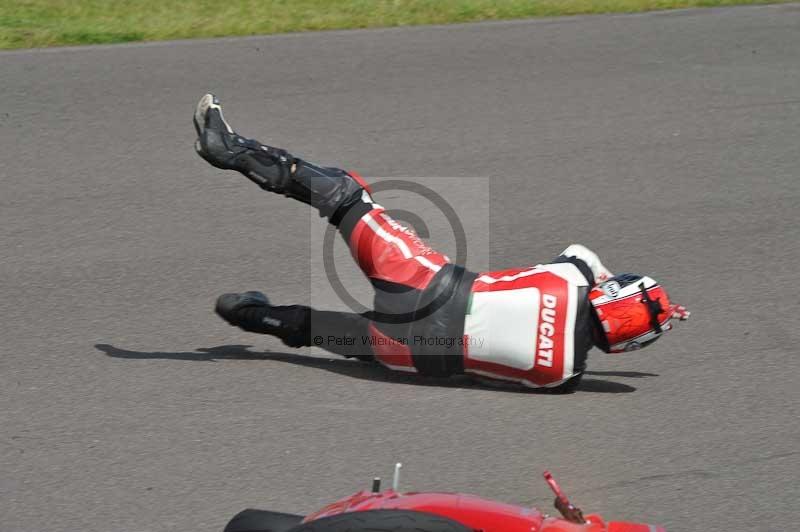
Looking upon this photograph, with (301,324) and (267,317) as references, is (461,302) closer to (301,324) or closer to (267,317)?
(301,324)

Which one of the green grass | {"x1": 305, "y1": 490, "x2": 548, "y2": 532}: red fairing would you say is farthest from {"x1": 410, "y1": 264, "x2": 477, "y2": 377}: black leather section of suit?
the green grass

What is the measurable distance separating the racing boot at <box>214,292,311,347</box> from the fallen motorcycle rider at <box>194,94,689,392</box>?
204mm

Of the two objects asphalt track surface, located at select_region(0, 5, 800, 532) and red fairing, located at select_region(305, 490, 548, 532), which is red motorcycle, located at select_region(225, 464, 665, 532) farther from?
asphalt track surface, located at select_region(0, 5, 800, 532)

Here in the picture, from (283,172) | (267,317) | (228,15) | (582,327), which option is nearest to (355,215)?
(283,172)

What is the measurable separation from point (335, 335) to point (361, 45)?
403 cm

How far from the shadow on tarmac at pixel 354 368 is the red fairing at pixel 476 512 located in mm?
1534

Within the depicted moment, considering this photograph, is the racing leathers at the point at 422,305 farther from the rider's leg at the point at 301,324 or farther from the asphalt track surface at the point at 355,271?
the asphalt track surface at the point at 355,271

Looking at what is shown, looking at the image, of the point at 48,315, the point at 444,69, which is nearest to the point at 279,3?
the point at 444,69

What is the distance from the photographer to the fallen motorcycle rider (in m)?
4.32

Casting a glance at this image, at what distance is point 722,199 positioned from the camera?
6.43 m

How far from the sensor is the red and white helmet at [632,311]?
4.31 metres

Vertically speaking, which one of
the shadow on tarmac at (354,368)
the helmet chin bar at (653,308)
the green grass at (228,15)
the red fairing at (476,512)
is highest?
the green grass at (228,15)

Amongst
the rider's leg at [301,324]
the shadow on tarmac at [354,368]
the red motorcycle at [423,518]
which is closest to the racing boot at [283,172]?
the rider's leg at [301,324]

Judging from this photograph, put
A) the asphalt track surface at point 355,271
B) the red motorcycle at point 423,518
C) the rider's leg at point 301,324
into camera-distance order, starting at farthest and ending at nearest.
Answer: the rider's leg at point 301,324
the asphalt track surface at point 355,271
the red motorcycle at point 423,518
